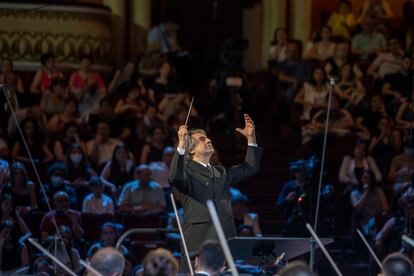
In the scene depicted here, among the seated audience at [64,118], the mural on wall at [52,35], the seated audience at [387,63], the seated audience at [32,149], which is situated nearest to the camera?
the seated audience at [32,149]

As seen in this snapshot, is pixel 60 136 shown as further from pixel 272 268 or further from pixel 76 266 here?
pixel 272 268

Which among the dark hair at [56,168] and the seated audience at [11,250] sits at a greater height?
the dark hair at [56,168]

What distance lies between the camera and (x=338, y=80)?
1814 centimetres

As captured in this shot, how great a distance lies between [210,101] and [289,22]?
3.02 metres

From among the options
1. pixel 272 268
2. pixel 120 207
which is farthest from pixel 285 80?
pixel 272 268

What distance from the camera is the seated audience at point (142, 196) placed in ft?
48.6

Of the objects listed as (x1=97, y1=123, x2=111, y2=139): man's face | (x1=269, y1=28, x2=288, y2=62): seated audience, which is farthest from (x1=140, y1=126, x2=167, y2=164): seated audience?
(x1=269, y1=28, x2=288, y2=62): seated audience

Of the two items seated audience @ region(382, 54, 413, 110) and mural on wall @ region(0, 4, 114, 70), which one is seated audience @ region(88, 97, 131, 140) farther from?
seated audience @ region(382, 54, 413, 110)

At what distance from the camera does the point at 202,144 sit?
33.5 ft

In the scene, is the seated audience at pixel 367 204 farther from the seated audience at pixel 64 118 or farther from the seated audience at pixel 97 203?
the seated audience at pixel 64 118

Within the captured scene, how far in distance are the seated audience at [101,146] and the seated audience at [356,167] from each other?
100 inches

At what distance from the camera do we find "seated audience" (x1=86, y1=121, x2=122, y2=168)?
15914 millimetres

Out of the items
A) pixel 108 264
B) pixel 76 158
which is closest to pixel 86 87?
pixel 76 158

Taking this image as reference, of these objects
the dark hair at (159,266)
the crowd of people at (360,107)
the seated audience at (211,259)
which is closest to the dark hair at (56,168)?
the crowd of people at (360,107)
